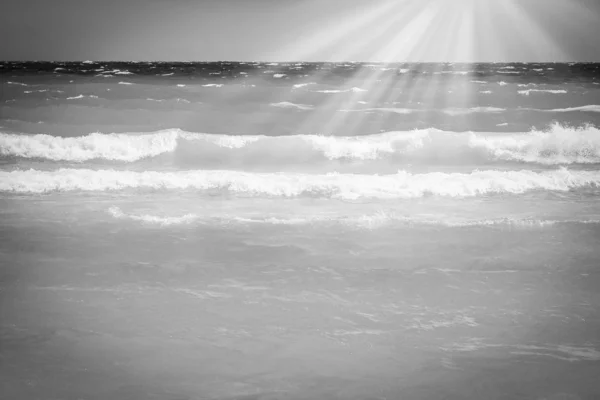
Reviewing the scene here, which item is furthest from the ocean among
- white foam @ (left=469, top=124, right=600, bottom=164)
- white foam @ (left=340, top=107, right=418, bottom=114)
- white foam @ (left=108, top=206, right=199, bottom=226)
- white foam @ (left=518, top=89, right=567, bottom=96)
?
white foam @ (left=518, top=89, right=567, bottom=96)

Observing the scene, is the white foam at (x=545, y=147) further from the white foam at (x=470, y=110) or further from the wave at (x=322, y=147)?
the white foam at (x=470, y=110)

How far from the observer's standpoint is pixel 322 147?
1436 cm

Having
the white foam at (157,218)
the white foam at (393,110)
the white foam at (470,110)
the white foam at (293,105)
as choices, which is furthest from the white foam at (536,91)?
the white foam at (157,218)

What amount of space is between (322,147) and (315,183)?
5.14 meters

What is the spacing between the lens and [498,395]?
3.24m

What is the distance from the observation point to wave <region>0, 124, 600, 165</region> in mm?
13875

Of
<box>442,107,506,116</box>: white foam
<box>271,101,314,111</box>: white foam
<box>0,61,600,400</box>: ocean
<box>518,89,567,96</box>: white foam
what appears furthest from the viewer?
<box>518,89,567,96</box>: white foam

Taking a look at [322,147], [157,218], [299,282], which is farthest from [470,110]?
[299,282]

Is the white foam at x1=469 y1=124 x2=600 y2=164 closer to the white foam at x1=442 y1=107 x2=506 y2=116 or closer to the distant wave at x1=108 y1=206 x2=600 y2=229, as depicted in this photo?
the distant wave at x1=108 y1=206 x2=600 y2=229

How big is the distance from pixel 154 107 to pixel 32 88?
14116 mm

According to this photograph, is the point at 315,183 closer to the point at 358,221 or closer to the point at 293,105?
the point at 358,221

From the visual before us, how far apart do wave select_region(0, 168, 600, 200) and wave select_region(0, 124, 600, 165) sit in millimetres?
3614

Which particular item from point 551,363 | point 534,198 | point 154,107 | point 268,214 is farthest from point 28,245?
point 154,107

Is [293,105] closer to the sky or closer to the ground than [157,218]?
closer to the sky
